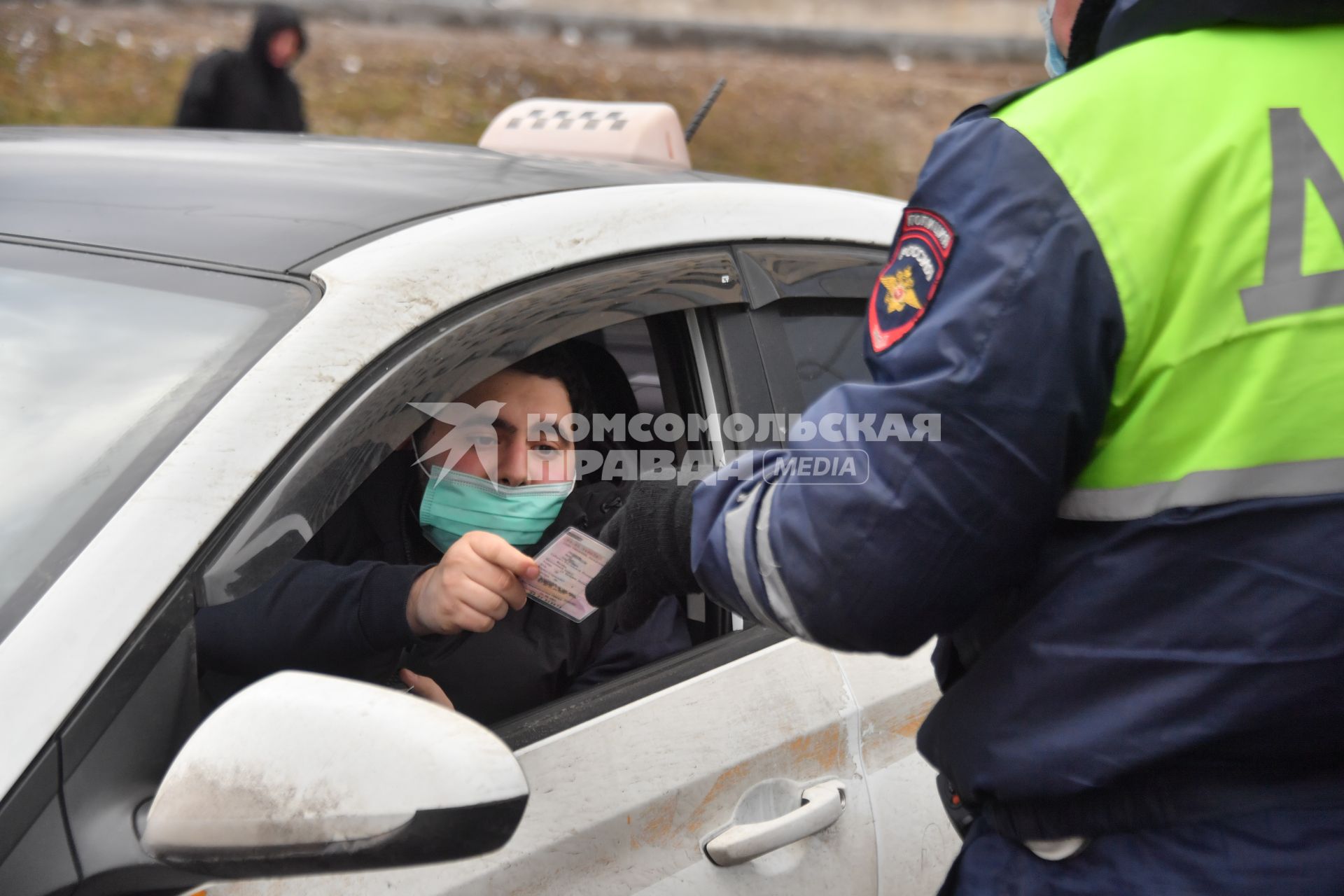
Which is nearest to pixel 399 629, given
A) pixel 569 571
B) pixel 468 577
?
pixel 468 577

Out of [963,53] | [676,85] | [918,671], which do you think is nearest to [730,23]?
[676,85]

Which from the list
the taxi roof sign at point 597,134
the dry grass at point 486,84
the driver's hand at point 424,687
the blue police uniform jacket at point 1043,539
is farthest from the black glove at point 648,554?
the dry grass at point 486,84

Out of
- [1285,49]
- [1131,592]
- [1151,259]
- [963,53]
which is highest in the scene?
[1285,49]

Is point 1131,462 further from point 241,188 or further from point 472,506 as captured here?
point 241,188

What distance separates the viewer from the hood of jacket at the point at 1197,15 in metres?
1.01

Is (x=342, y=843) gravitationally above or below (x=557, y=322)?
below

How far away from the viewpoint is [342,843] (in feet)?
3.22

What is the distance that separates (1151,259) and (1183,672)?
0.35m

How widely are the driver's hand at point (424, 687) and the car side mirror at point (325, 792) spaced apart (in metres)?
0.59

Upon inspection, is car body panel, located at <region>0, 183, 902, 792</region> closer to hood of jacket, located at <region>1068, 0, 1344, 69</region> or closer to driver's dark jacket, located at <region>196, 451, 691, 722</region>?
driver's dark jacket, located at <region>196, 451, 691, 722</region>

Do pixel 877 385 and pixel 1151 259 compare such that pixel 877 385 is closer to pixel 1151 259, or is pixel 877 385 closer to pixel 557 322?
pixel 1151 259

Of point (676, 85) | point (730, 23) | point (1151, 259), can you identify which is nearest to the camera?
point (1151, 259)

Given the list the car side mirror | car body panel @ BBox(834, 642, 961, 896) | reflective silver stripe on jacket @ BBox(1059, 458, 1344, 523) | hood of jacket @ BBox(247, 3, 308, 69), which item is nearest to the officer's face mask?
reflective silver stripe on jacket @ BBox(1059, 458, 1344, 523)

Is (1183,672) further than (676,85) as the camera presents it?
No
